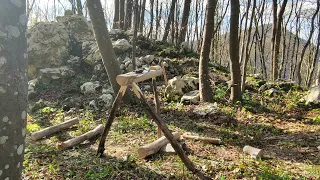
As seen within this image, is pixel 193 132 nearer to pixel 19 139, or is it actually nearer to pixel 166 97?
pixel 166 97

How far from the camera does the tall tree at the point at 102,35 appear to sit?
753 cm

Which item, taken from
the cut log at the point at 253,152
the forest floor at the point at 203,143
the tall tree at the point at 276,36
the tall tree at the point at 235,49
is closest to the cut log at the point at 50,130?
the forest floor at the point at 203,143

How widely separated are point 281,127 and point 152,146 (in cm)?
364

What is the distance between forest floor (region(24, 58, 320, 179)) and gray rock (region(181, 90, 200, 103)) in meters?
0.32

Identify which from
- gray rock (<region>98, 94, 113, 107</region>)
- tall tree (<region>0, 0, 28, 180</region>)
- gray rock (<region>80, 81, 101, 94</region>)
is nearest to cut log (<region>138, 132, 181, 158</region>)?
tall tree (<region>0, 0, 28, 180</region>)

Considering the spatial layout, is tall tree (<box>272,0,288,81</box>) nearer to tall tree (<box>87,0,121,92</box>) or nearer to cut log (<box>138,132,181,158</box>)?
tall tree (<box>87,0,121,92</box>)

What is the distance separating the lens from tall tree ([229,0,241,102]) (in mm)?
7814

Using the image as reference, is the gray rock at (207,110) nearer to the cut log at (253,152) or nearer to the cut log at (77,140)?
the cut log at (253,152)

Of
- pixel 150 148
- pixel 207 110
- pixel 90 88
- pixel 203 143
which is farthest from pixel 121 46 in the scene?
pixel 150 148

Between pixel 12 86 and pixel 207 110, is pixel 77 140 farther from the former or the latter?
pixel 12 86

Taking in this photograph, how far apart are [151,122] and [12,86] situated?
514 cm

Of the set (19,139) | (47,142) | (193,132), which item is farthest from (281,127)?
(19,139)

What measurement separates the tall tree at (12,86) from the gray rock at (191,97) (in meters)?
6.59

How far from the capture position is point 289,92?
9312 mm
